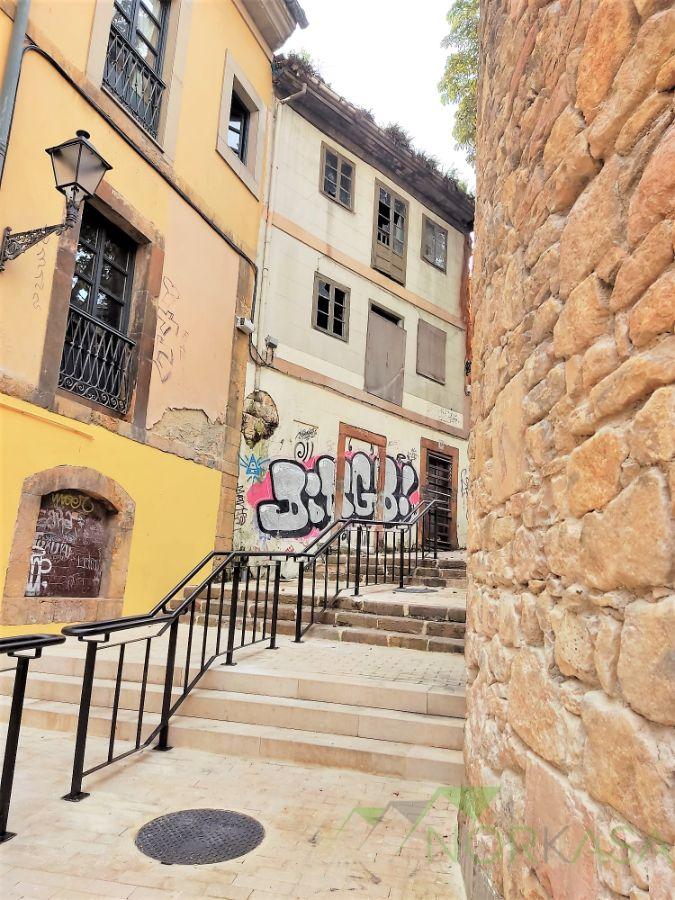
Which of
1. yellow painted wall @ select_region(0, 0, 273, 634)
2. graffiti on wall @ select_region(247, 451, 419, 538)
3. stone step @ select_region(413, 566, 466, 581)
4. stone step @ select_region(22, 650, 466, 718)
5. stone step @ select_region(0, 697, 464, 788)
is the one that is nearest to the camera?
stone step @ select_region(0, 697, 464, 788)

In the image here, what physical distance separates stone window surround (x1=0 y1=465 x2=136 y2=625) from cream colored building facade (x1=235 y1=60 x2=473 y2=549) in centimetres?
288

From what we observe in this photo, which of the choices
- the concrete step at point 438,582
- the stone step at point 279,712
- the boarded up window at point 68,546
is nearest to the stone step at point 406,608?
the concrete step at point 438,582

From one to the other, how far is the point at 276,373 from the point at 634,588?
9.77 m

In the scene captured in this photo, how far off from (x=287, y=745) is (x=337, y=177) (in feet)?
37.7

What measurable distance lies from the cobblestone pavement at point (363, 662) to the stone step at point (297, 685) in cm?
12

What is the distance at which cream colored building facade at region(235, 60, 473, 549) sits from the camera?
35.2ft

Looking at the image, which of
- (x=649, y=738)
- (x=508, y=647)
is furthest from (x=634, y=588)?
(x=508, y=647)

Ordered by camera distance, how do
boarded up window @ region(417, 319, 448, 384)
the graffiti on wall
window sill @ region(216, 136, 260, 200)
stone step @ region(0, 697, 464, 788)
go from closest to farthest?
stone step @ region(0, 697, 464, 788)
window sill @ region(216, 136, 260, 200)
the graffiti on wall
boarded up window @ region(417, 319, 448, 384)

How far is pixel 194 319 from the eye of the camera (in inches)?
349

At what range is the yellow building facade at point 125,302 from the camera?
19.8ft

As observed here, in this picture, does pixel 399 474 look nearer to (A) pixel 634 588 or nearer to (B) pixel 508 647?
(B) pixel 508 647

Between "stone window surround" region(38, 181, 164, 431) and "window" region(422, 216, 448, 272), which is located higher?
"window" region(422, 216, 448, 272)

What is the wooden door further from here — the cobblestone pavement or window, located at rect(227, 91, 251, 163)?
the cobblestone pavement

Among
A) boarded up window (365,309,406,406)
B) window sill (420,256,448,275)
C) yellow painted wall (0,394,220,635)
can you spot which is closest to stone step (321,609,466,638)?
yellow painted wall (0,394,220,635)
